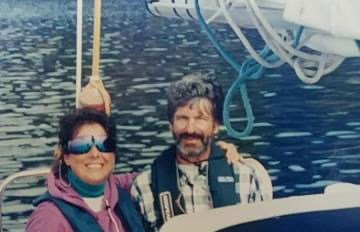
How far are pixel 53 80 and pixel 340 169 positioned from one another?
Answer: 1.14m

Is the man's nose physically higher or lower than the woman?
higher

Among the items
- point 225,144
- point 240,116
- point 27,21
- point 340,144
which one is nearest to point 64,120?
point 225,144

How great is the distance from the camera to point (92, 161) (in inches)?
68.5

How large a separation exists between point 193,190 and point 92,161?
21 cm

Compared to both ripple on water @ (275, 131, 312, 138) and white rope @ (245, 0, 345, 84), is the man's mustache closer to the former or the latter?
white rope @ (245, 0, 345, 84)

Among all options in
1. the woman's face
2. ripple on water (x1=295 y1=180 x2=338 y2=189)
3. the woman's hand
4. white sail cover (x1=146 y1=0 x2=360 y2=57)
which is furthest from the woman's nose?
ripple on water (x1=295 y1=180 x2=338 y2=189)

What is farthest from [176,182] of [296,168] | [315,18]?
[296,168]

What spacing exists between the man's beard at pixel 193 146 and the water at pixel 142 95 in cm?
20

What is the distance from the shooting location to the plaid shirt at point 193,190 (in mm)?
1811

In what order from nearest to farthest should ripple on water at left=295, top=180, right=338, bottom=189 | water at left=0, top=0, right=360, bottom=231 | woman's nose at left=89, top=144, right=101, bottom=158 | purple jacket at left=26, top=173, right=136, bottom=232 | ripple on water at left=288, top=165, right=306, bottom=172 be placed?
purple jacket at left=26, top=173, right=136, bottom=232 → woman's nose at left=89, top=144, right=101, bottom=158 → water at left=0, top=0, right=360, bottom=231 → ripple on water at left=295, top=180, right=338, bottom=189 → ripple on water at left=288, top=165, right=306, bottom=172

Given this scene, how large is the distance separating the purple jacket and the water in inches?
14.5

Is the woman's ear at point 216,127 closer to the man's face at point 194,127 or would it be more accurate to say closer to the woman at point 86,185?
the man's face at point 194,127

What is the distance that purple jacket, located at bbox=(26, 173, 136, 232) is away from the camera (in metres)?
1.64

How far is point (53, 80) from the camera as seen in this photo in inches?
137
